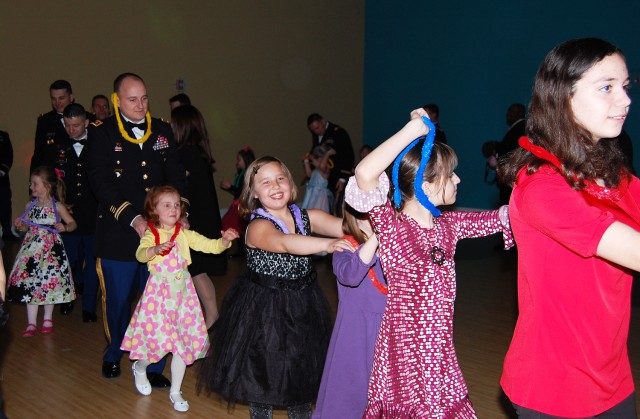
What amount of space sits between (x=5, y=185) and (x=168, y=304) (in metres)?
6.92

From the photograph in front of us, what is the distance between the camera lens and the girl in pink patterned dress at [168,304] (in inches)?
163

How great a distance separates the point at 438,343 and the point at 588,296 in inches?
31.6

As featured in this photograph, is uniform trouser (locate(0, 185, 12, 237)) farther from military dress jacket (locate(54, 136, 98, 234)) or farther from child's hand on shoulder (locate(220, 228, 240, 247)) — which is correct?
child's hand on shoulder (locate(220, 228, 240, 247))

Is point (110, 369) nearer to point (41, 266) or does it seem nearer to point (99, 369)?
point (99, 369)

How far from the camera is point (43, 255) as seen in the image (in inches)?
225

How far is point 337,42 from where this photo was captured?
560 inches

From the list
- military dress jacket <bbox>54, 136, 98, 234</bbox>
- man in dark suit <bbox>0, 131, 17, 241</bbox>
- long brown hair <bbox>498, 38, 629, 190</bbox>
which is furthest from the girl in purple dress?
man in dark suit <bbox>0, 131, 17, 241</bbox>

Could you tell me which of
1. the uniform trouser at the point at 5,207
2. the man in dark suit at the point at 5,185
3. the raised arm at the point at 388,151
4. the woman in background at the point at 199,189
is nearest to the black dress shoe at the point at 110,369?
the woman in background at the point at 199,189

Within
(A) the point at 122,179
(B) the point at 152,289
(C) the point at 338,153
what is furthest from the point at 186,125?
(C) the point at 338,153

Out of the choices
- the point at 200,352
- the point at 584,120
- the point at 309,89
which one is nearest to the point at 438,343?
the point at 584,120

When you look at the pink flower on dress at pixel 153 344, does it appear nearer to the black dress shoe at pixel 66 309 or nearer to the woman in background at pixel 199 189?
the woman in background at pixel 199 189

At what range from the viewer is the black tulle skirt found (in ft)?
11.1

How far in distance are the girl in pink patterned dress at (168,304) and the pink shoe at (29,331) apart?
1639mm

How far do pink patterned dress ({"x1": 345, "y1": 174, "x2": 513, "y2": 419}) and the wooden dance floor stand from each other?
1556mm
